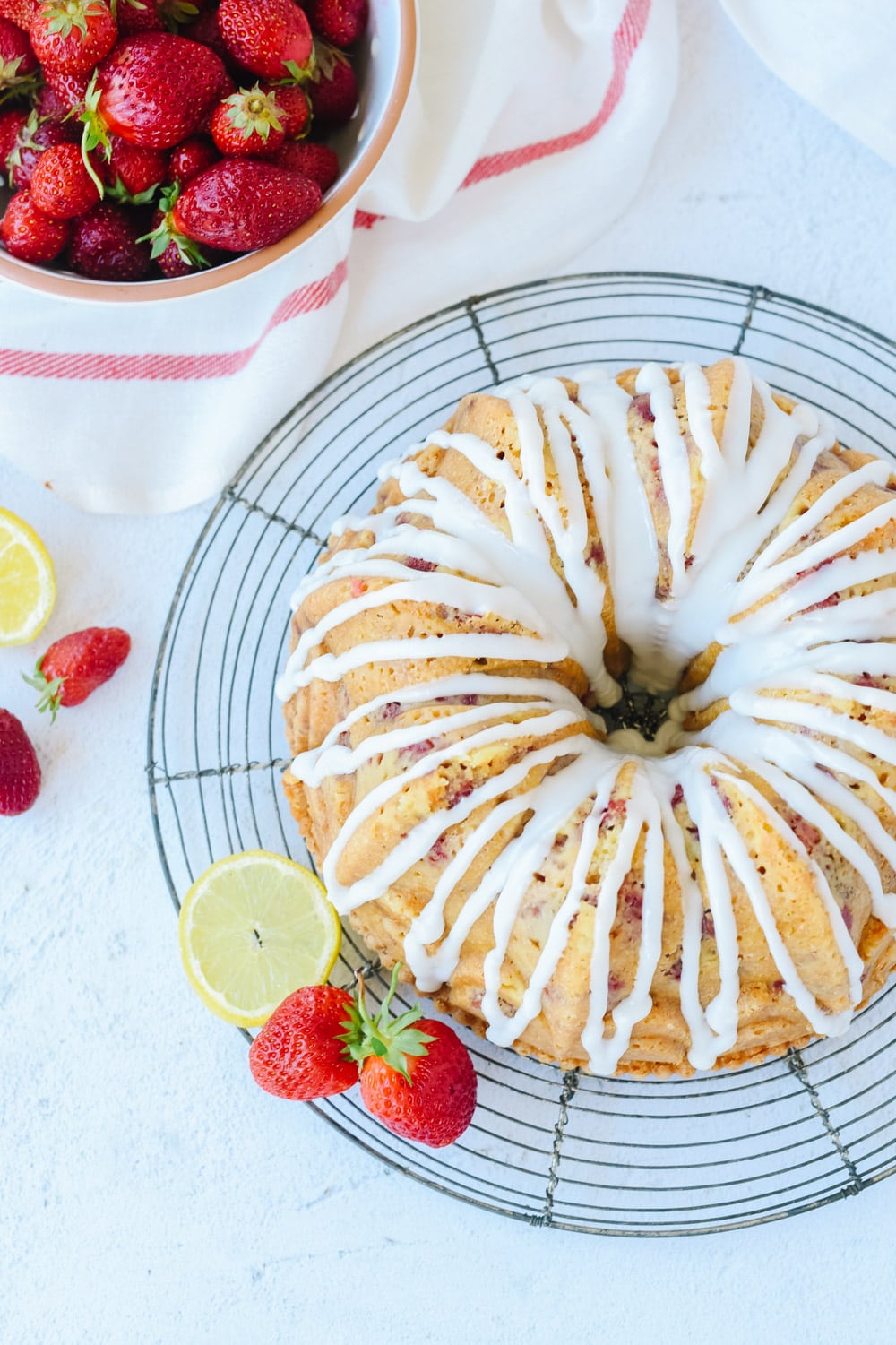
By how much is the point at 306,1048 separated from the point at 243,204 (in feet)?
4.92

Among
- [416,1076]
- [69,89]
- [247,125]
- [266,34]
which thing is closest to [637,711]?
[416,1076]

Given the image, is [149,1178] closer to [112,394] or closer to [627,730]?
[627,730]

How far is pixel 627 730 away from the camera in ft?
7.90

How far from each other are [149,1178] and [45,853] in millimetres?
699

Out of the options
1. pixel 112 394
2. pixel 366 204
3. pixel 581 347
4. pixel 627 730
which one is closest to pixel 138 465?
pixel 112 394

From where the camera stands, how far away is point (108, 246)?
230 cm

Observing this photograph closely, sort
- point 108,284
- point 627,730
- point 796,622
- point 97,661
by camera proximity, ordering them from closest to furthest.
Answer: point 796,622 < point 108,284 < point 627,730 < point 97,661

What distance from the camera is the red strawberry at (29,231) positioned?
2.27 m

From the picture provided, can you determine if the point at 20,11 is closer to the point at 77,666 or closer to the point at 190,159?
the point at 190,159

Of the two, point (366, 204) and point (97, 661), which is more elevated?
point (366, 204)

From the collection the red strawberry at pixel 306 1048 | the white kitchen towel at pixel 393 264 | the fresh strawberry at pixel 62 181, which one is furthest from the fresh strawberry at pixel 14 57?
the red strawberry at pixel 306 1048

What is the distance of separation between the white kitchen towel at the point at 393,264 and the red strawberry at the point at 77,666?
290 millimetres

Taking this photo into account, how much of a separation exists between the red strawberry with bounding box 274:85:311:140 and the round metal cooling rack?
0.46 metres

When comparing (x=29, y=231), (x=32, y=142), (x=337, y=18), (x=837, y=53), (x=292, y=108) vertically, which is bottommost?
(x=29, y=231)
